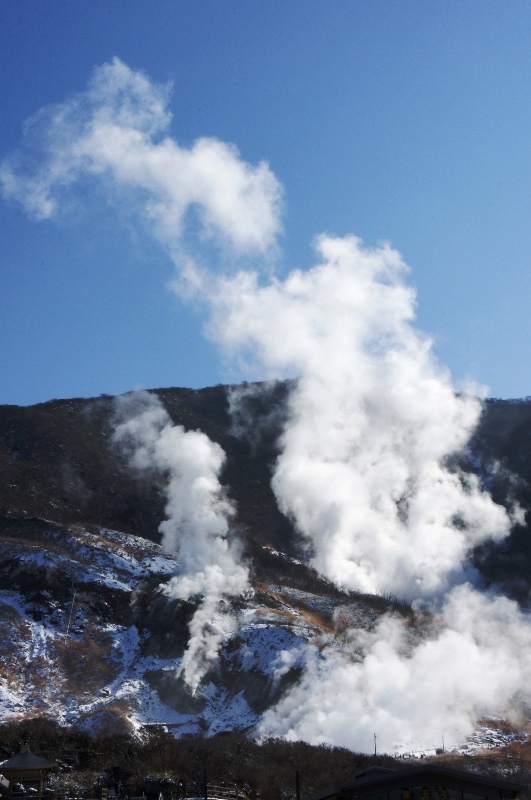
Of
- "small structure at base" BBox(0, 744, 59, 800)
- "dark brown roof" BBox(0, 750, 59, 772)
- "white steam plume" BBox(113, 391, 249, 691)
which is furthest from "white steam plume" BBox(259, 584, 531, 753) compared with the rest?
"dark brown roof" BBox(0, 750, 59, 772)

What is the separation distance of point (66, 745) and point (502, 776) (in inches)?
925

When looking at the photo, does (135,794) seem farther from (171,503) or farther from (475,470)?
(475,470)

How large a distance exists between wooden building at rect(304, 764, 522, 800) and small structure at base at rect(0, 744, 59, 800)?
14729 millimetres

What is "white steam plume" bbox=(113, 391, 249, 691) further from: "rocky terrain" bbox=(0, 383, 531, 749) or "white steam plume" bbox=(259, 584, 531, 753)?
"white steam plume" bbox=(259, 584, 531, 753)

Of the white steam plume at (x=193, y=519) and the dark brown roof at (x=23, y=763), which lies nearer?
the dark brown roof at (x=23, y=763)

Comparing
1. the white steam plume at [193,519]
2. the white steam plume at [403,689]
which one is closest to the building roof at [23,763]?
the white steam plume at [403,689]

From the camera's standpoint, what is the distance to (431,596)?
90.4 m

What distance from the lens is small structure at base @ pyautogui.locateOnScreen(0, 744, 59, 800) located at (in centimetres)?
3341

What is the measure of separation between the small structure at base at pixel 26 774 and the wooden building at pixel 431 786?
48.3ft

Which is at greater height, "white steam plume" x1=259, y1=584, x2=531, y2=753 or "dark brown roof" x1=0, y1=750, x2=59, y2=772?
"white steam plume" x1=259, y1=584, x2=531, y2=753

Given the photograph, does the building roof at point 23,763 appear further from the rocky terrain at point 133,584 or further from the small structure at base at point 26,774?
the rocky terrain at point 133,584

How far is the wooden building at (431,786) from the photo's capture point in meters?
24.5

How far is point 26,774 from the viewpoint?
1363 inches

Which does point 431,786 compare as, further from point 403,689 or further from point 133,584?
point 133,584
